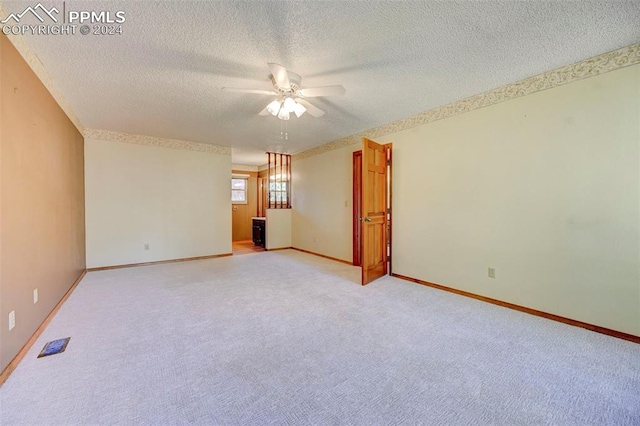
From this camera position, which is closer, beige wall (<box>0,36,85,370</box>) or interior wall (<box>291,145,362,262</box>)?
beige wall (<box>0,36,85,370</box>)

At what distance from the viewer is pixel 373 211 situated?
3.78m

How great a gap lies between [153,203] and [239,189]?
3.51 meters

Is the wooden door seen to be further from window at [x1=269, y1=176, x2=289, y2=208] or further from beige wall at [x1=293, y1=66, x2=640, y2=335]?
window at [x1=269, y1=176, x2=289, y2=208]

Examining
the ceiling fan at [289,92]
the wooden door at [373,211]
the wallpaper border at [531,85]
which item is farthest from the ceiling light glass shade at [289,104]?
the wallpaper border at [531,85]

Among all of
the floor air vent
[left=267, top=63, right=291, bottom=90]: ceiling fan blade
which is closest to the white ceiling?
[left=267, top=63, right=291, bottom=90]: ceiling fan blade

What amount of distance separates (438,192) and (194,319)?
3317 mm

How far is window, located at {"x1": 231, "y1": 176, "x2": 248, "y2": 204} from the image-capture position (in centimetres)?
822

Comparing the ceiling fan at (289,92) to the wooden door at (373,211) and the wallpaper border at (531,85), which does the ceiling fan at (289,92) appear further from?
the wallpaper border at (531,85)

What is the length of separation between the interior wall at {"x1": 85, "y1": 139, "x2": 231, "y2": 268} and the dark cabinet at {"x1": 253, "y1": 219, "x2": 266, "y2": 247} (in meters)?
1.07

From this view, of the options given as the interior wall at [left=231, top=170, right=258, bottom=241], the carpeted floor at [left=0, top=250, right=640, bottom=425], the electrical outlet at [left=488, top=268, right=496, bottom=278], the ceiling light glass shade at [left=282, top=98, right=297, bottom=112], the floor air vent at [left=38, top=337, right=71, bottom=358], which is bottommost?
the carpeted floor at [left=0, top=250, right=640, bottom=425]

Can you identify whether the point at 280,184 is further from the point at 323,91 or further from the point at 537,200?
the point at 537,200

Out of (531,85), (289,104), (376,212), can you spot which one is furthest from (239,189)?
(531,85)

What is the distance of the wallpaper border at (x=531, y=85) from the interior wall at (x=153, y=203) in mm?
3744

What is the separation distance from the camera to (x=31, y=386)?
1.55 m
